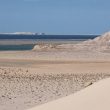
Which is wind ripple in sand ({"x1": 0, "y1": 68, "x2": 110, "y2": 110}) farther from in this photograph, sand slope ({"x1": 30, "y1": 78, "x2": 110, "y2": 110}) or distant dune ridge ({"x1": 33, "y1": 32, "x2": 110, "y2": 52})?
distant dune ridge ({"x1": 33, "y1": 32, "x2": 110, "y2": 52})

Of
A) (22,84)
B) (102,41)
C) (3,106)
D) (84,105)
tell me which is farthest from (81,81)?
(102,41)

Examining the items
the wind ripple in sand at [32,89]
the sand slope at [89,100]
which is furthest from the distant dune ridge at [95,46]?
the sand slope at [89,100]

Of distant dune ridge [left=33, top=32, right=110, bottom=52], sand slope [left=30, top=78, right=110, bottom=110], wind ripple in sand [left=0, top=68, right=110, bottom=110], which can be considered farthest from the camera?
distant dune ridge [left=33, top=32, right=110, bottom=52]

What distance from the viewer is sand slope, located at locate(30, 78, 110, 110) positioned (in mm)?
9984

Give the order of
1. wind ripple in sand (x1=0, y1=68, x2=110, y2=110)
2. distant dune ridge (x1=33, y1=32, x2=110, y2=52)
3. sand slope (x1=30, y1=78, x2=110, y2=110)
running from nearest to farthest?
sand slope (x1=30, y1=78, x2=110, y2=110) < wind ripple in sand (x1=0, y1=68, x2=110, y2=110) < distant dune ridge (x1=33, y1=32, x2=110, y2=52)

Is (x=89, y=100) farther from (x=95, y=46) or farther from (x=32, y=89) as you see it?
(x=95, y=46)

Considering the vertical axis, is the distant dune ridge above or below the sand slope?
below

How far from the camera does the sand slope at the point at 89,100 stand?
9.98 m

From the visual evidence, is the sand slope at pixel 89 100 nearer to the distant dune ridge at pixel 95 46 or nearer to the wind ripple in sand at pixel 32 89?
the wind ripple in sand at pixel 32 89

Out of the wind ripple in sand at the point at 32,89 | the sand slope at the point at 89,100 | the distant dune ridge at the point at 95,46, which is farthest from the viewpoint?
the distant dune ridge at the point at 95,46

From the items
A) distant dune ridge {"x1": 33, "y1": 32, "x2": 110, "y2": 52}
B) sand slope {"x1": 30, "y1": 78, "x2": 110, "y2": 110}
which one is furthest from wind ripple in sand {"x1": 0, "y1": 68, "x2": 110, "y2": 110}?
distant dune ridge {"x1": 33, "y1": 32, "x2": 110, "y2": 52}

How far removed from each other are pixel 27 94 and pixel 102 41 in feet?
136

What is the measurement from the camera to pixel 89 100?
33.9 ft

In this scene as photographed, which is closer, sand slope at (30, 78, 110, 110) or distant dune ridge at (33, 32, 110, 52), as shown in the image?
sand slope at (30, 78, 110, 110)
